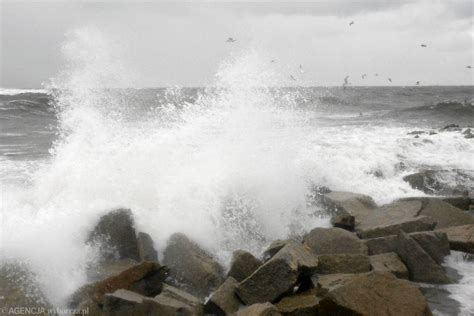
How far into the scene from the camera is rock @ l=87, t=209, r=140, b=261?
5.51m

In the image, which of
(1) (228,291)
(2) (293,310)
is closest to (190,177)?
(1) (228,291)

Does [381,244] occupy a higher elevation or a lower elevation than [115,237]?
lower

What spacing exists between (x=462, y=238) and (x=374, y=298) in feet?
9.25

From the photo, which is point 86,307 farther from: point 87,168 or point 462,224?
point 462,224

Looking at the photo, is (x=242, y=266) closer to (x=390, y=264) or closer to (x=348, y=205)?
(x=390, y=264)

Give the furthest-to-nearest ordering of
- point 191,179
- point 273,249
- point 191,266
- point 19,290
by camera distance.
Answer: point 191,179 < point 273,249 < point 191,266 < point 19,290

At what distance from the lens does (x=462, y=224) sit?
23.0ft

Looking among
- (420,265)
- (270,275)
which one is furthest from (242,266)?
(420,265)

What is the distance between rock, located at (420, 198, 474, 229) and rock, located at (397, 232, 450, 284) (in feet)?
5.61

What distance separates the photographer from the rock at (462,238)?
6.19m

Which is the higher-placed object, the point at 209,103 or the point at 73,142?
the point at 209,103

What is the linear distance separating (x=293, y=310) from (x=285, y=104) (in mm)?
6292

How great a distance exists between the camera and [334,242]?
580 centimetres

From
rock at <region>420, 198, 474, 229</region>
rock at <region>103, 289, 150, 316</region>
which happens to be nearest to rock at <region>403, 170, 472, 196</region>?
rock at <region>420, 198, 474, 229</region>
